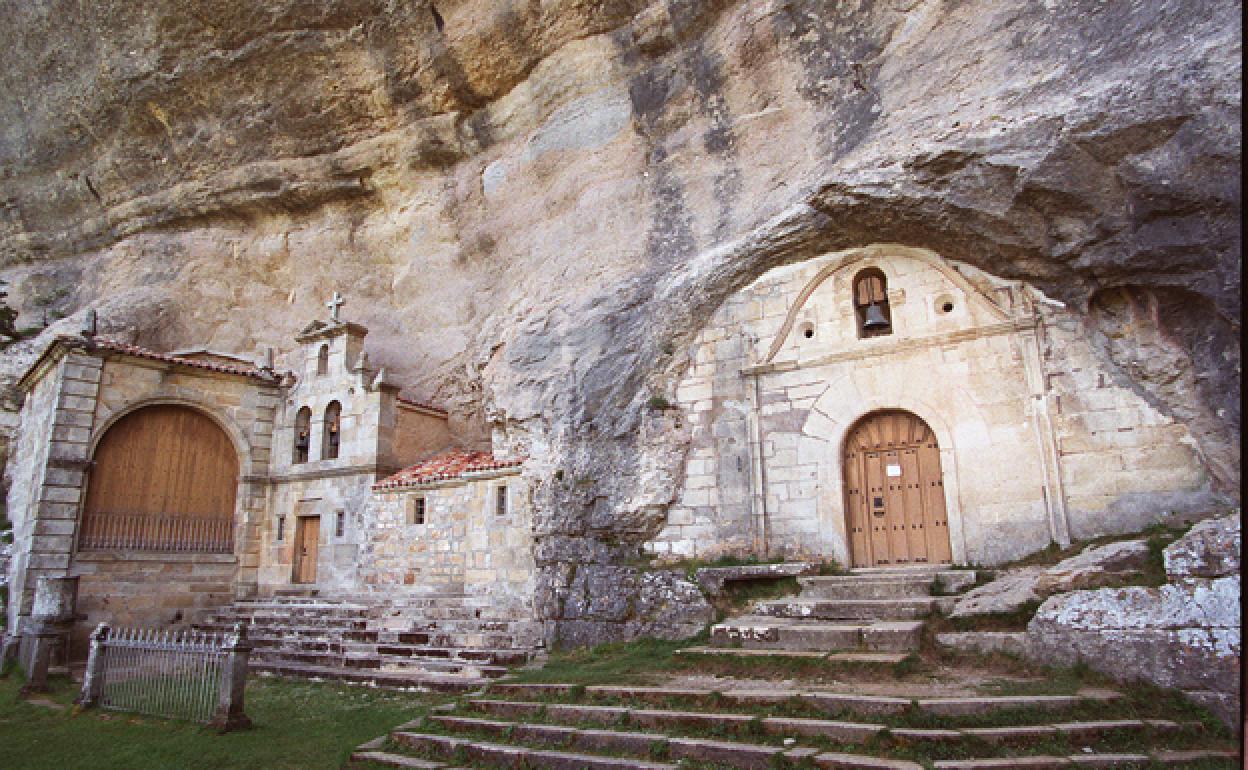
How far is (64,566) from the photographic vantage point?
14008 mm

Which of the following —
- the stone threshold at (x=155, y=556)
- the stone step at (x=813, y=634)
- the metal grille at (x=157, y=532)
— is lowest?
the stone step at (x=813, y=634)

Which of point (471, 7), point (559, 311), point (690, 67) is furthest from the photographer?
point (471, 7)

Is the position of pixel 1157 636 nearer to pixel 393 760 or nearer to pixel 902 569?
pixel 902 569

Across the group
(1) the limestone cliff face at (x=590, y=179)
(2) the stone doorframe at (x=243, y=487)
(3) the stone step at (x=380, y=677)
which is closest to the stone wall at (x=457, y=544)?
(1) the limestone cliff face at (x=590, y=179)

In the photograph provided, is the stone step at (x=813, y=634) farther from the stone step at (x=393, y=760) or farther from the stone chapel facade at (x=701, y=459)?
the stone step at (x=393, y=760)

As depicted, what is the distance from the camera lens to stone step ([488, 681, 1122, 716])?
220 inches

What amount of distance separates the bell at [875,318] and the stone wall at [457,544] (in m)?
5.71

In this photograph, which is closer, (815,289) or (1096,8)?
(1096,8)

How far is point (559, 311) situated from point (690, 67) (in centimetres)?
509

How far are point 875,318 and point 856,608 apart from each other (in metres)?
3.89

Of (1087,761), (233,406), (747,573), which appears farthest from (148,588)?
(1087,761)

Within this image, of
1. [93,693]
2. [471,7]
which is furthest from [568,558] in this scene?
[471,7]

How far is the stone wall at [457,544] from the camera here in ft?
40.2

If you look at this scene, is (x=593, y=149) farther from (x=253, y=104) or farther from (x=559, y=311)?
(x=253, y=104)
